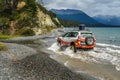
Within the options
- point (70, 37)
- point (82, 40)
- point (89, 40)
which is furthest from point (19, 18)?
point (89, 40)

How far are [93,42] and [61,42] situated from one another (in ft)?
17.0

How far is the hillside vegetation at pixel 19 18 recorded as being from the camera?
7212cm

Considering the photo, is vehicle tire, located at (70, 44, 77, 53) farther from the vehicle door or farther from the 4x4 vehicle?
the vehicle door

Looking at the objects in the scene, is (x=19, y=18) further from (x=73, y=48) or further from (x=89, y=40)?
(x=89, y=40)

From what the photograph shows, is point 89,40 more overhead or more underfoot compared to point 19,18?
more underfoot

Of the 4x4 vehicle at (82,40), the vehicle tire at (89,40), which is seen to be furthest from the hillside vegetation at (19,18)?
the vehicle tire at (89,40)

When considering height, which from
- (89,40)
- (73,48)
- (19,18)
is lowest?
(73,48)

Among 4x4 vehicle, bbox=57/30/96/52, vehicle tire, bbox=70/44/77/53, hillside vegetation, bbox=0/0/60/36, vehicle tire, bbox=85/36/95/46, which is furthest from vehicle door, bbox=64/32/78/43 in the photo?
hillside vegetation, bbox=0/0/60/36

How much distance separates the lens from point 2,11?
7831 centimetres

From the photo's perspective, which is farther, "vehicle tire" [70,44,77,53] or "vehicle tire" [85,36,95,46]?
"vehicle tire" [70,44,77,53]

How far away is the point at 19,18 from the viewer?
74.5 m

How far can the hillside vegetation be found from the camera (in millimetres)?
72125

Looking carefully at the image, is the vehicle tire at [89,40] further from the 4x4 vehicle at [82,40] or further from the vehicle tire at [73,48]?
the vehicle tire at [73,48]

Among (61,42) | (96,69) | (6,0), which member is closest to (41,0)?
(6,0)
